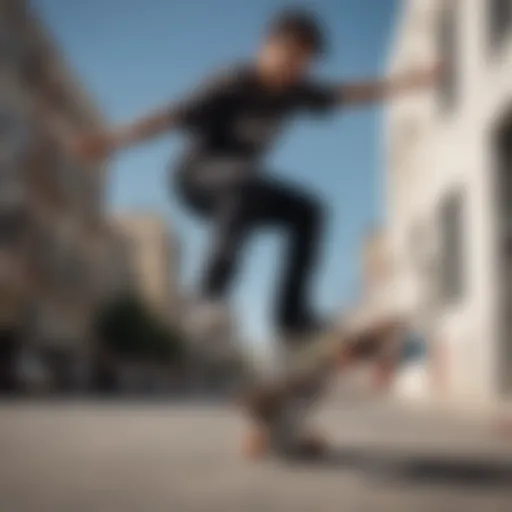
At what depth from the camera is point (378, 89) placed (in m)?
1.31

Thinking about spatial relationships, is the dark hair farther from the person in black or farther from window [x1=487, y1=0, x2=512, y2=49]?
window [x1=487, y1=0, x2=512, y2=49]

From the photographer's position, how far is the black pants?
1230 mm

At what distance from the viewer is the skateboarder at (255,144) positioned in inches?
48.8

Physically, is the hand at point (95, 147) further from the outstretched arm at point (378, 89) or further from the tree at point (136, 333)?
the outstretched arm at point (378, 89)

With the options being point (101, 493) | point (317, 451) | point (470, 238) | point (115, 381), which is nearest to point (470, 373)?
point (470, 238)

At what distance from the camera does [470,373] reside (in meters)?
1.90

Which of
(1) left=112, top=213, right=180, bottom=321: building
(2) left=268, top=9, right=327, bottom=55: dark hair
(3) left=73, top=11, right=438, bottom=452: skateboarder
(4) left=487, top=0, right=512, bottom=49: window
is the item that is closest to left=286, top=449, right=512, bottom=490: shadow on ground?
(3) left=73, top=11, right=438, bottom=452: skateboarder

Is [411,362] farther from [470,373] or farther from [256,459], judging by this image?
[470,373]

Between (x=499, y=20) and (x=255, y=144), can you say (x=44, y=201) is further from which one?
(x=499, y=20)

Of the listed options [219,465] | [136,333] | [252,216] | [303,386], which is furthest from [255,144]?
[219,465]

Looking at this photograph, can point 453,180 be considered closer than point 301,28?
No

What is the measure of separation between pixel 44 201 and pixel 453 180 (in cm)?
80

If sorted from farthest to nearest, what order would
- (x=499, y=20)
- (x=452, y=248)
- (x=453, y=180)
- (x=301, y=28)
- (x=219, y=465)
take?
1. (x=499, y=20)
2. (x=453, y=180)
3. (x=452, y=248)
4. (x=219, y=465)
5. (x=301, y=28)

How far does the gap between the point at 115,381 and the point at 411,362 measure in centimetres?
53
